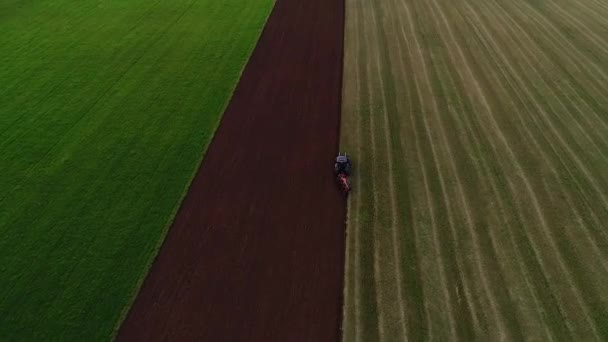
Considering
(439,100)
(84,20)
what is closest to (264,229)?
(439,100)

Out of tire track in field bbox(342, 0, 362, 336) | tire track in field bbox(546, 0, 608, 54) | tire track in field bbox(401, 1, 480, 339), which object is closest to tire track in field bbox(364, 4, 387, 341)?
tire track in field bbox(342, 0, 362, 336)

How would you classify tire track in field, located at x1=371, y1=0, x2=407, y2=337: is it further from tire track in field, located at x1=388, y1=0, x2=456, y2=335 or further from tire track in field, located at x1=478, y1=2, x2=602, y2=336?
tire track in field, located at x1=478, y1=2, x2=602, y2=336

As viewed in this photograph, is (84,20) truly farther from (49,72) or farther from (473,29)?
(473,29)

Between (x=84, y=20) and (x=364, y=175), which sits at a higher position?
(x=84, y=20)

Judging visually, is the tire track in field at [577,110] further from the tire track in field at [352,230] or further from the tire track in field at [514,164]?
the tire track in field at [352,230]

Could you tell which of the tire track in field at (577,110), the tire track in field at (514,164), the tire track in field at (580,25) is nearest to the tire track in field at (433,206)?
the tire track in field at (514,164)

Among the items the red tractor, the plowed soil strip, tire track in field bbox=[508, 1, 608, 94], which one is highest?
tire track in field bbox=[508, 1, 608, 94]

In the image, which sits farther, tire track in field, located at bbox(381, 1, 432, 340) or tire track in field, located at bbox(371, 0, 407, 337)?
tire track in field, located at bbox(371, 0, 407, 337)
